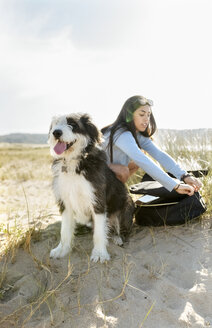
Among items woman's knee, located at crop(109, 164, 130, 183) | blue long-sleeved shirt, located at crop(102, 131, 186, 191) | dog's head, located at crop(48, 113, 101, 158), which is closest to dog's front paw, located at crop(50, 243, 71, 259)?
dog's head, located at crop(48, 113, 101, 158)

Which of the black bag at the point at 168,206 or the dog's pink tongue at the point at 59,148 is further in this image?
the black bag at the point at 168,206

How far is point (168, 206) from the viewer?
11.7ft

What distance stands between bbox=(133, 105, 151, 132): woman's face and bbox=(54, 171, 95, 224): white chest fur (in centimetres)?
133

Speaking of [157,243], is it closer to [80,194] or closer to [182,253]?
[182,253]

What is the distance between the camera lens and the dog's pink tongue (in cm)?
Answer: 284

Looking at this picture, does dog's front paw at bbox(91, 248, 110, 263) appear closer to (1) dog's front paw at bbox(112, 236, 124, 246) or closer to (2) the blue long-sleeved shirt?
(1) dog's front paw at bbox(112, 236, 124, 246)

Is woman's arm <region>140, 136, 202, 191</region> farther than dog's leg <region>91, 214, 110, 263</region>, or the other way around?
woman's arm <region>140, 136, 202, 191</region>

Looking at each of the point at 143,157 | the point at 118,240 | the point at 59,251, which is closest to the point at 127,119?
the point at 143,157

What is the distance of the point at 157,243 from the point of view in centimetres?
343

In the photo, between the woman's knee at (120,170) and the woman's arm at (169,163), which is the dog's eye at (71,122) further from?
the woman's arm at (169,163)

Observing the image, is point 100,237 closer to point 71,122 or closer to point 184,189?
point 184,189

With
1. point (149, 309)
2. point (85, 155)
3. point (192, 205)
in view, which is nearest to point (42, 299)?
point (149, 309)

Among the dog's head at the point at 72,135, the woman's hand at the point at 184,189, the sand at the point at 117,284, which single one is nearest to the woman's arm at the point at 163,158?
the woman's hand at the point at 184,189

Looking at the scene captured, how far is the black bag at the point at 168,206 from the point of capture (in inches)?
137
